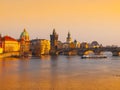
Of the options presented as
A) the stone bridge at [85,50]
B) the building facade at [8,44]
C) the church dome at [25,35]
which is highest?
the church dome at [25,35]

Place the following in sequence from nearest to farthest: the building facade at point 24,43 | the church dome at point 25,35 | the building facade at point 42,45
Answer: the building facade at point 24,43 → the building facade at point 42,45 → the church dome at point 25,35

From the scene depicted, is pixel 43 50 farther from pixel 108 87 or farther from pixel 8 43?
pixel 108 87

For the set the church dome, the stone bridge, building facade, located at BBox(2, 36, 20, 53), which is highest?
the church dome

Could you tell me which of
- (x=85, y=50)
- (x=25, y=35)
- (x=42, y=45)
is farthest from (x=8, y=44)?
(x=25, y=35)

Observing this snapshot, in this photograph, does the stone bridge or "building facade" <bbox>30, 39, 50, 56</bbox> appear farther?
"building facade" <bbox>30, 39, 50, 56</bbox>

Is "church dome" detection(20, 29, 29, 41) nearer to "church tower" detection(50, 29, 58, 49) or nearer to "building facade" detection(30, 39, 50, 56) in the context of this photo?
"building facade" detection(30, 39, 50, 56)

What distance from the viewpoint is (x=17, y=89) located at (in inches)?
1117

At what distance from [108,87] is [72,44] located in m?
135

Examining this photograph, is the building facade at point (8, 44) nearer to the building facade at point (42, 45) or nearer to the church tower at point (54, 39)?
the building facade at point (42, 45)

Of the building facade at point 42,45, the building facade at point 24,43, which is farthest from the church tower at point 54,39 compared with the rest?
the building facade at point 24,43

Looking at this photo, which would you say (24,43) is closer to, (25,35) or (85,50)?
(25,35)

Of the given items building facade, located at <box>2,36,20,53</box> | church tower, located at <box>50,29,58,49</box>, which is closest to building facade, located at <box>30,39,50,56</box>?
church tower, located at <box>50,29,58,49</box>

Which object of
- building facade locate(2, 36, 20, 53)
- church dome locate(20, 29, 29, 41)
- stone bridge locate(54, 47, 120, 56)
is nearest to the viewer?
building facade locate(2, 36, 20, 53)

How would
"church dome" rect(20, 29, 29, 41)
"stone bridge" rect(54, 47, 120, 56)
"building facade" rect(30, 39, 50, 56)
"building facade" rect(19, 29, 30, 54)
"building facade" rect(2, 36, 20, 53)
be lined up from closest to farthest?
"building facade" rect(2, 36, 20, 53), "stone bridge" rect(54, 47, 120, 56), "building facade" rect(19, 29, 30, 54), "building facade" rect(30, 39, 50, 56), "church dome" rect(20, 29, 29, 41)
